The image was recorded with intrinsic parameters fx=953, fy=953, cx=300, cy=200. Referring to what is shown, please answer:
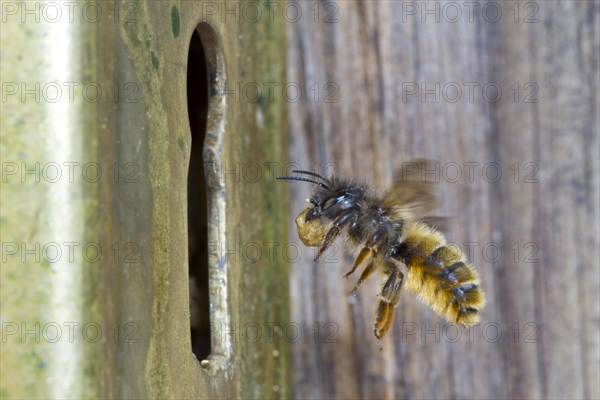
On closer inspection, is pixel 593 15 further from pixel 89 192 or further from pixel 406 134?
pixel 89 192

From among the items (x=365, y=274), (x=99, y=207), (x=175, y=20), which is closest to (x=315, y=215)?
(x=365, y=274)

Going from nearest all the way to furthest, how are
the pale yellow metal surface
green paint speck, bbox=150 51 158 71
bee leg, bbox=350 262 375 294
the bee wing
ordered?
the pale yellow metal surface
green paint speck, bbox=150 51 158 71
the bee wing
bee leg, bbox=350 262 375 294

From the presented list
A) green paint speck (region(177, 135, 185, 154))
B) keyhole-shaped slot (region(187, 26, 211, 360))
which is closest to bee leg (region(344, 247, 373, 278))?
keyhole-shaped slot (region(187, 26, 211, 360))

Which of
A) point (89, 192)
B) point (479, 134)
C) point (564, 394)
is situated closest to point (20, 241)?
point (89, 192)

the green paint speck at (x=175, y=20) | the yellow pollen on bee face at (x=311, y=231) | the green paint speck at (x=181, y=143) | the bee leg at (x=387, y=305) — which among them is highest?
the green paint speck at (x=175, y=20)

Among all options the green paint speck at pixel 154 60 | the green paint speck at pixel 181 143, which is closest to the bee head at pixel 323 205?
the green paint speck at pixel 181 143

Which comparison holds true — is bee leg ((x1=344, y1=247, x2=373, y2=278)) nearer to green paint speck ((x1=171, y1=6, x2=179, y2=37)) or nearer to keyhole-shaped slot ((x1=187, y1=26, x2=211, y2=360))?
keyhole-shaped slot ((x1=187, y1=26, x2=211, y2=360))

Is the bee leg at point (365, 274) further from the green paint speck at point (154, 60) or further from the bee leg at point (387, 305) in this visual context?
the green paint speck at point (154, 60)
